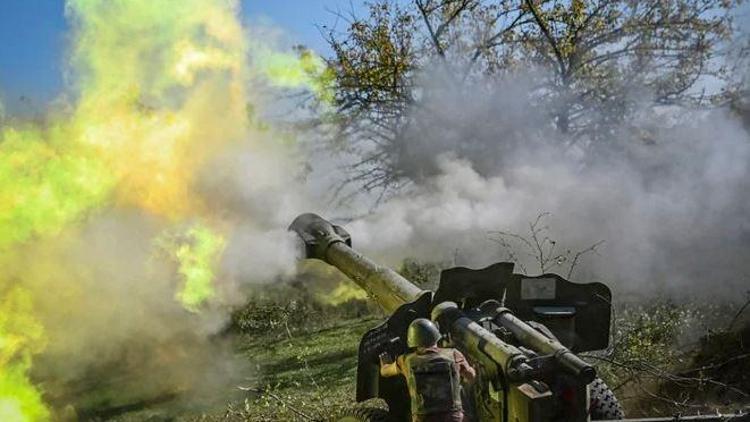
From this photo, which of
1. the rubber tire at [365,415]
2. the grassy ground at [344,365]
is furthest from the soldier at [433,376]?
the grassy ground at [344,365]

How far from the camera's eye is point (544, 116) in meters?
14.2

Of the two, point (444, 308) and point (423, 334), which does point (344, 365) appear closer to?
point (444, 308)

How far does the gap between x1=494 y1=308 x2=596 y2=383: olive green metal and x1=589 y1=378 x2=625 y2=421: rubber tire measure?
94 cm

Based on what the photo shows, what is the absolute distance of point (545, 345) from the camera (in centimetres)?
443

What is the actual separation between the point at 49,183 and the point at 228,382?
4621mm

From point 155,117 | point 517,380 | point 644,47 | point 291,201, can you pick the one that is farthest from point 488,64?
point 517,380

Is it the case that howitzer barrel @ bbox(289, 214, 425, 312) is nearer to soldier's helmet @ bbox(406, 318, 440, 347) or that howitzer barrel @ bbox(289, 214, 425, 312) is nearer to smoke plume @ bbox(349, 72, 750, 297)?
soldier's helmet @ bbox(406, 318, 440, 347)

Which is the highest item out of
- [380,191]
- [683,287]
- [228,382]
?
[380,191]

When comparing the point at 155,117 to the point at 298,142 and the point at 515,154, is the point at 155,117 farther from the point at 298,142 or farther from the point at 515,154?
the point at 515,154

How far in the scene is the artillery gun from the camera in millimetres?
4051

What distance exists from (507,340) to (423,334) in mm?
673

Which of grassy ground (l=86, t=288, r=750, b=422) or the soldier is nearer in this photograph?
the soldier

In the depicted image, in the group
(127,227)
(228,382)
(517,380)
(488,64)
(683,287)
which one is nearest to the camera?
(517,380)

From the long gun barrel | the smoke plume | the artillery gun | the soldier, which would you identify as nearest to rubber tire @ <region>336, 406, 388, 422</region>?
the artillery gun
